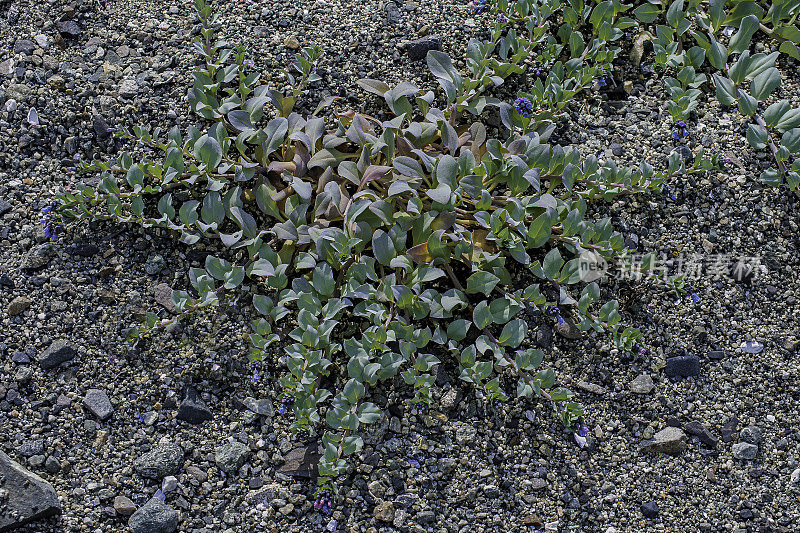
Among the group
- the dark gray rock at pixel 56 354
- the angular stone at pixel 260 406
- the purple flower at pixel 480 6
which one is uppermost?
the purple flower at pixel 480 6

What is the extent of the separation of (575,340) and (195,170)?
4.43 ft

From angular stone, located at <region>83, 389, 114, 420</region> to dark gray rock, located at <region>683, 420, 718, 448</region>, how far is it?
1749 millimetres

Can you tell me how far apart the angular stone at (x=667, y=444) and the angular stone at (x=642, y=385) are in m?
0.15

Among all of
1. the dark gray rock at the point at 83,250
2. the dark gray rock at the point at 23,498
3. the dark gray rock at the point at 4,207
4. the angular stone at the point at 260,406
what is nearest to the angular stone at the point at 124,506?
the dark gray rock at the point at 23,498

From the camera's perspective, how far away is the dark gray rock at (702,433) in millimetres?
2506

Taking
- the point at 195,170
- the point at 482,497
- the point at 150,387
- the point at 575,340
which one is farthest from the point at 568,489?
the point at 195,170

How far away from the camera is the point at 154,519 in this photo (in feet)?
7.63

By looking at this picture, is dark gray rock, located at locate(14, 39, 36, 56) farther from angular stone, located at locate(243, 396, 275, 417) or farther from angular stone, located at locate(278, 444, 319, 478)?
angular stone, located at locate(278, 444, 319, 478)

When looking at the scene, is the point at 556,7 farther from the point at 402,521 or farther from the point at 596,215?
the point at 402,521

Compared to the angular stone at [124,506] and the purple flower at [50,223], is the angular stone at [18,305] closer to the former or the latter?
the purple flower at [50,223]

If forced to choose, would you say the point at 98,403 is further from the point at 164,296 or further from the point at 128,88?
the point at 128,88

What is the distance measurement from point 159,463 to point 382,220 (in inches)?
38.8

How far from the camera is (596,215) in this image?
109 inches

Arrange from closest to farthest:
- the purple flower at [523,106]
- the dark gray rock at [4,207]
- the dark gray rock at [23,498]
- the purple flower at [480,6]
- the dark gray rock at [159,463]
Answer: the dark gray rock at [23,498]
the dark gray rock at [159,463]
the dark gray rock at [4,207]
the purple flower at [523,106]
the purple flower at [480,6]
